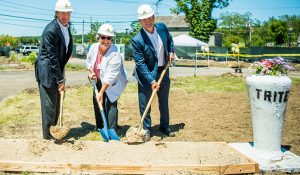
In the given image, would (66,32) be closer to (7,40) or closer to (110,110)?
(110,110)

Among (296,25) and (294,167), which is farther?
(296,25)

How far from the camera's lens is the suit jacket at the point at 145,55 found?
216 inches

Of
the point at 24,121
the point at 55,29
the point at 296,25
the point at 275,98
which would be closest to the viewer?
the point at 275,98

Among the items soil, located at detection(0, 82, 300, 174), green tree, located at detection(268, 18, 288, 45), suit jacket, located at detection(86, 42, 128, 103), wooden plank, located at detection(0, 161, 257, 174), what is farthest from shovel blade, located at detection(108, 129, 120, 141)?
green tree, located at detection(268, 18, 288, 45)

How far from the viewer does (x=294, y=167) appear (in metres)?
4.21

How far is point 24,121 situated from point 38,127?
0.67 metres

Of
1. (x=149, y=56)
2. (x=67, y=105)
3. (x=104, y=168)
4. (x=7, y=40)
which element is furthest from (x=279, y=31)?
(x=7, y=40)

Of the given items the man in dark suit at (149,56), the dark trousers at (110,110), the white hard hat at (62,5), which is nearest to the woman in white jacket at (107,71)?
the dark trousers at (110,110)

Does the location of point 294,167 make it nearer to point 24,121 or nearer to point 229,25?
point 24,121

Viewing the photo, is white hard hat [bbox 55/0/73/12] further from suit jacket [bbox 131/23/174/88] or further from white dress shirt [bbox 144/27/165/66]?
white dress shirt [bbox 144/27/165/66]

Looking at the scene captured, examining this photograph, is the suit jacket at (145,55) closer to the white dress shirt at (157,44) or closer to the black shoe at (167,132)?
the white dress shirt at (157,44)

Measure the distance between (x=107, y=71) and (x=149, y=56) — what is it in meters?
0.71

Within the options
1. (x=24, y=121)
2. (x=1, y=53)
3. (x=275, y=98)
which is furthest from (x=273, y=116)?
(x=1, y=53)

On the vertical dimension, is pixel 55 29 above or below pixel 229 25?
below
